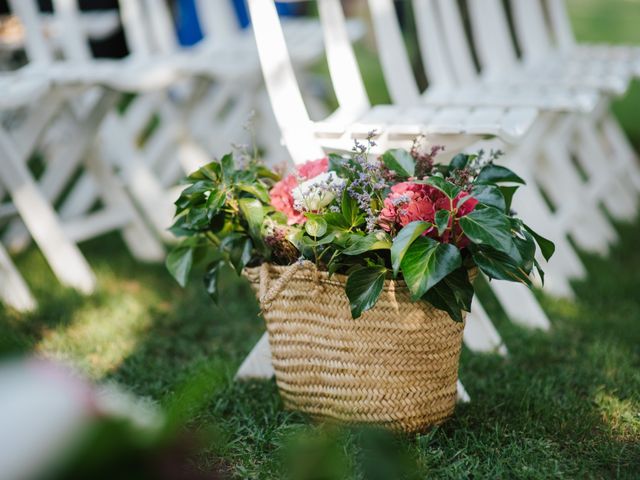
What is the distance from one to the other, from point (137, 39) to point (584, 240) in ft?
6.41

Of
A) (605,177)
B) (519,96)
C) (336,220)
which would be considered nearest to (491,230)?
(336,220)

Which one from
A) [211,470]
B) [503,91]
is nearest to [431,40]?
[503,91]

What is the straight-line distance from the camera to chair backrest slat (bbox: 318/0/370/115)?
2172 millimetres

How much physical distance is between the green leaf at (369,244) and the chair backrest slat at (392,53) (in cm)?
105

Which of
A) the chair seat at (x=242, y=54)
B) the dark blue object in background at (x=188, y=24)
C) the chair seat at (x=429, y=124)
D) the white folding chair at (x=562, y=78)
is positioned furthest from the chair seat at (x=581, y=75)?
the dark blue object in background at (x=188, y=24)

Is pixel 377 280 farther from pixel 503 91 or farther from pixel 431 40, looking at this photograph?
pixel 431 40

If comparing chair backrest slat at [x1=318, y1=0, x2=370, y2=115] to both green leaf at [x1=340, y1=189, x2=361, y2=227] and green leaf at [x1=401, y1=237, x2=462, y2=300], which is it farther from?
green leaf at [x1=401, y1=237, x2=462, y2=300]

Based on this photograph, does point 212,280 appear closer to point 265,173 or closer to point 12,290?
point 265,173

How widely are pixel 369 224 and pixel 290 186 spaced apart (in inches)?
9.4

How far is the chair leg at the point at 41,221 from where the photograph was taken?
2.46 metres

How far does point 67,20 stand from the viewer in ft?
9.58

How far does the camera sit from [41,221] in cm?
252

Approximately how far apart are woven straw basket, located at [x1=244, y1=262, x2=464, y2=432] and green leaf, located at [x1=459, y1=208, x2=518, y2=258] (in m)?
0.18

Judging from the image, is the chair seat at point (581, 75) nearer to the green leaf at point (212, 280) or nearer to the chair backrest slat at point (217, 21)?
the chair backrest slat at point (217, 21)
